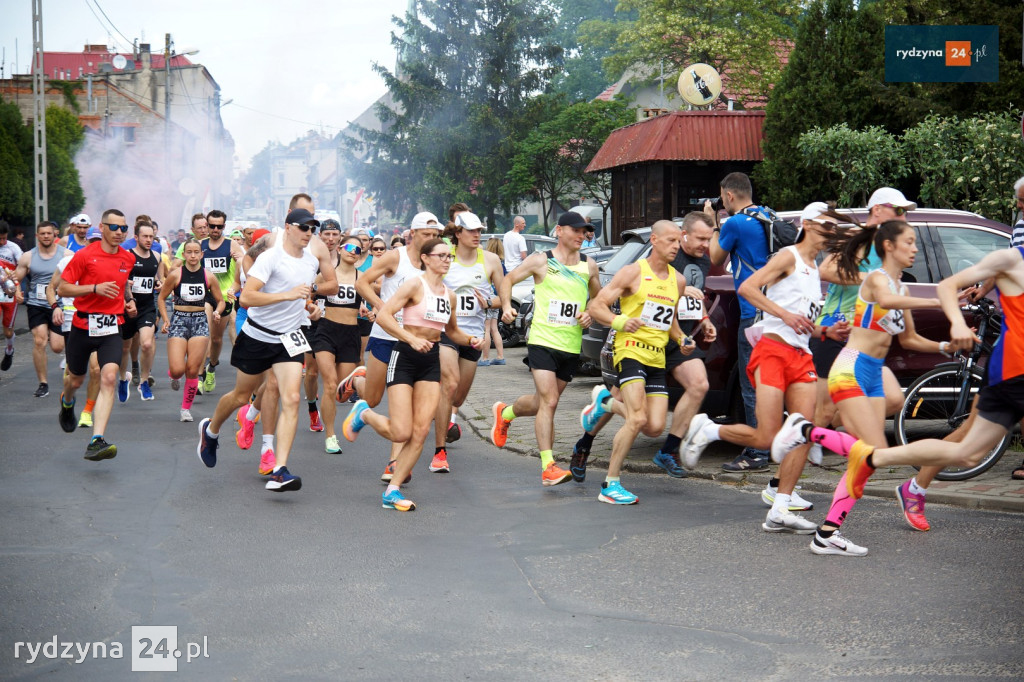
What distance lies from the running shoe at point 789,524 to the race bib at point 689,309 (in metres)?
2.06

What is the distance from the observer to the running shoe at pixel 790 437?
689 centimetres

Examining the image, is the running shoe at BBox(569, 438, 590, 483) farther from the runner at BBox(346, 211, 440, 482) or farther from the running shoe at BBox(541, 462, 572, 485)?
the runner at BBox(346, 211, 440, 482)

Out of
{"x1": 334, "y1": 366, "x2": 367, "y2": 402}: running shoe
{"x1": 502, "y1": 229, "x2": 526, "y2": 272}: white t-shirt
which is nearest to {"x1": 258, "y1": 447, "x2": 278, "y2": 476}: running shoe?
{"x1": 334, "y1": 366, "x2": 367, "y2": 402}: running shoe

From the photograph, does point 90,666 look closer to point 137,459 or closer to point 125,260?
point 137,459

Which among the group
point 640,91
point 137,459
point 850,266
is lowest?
point 137,459

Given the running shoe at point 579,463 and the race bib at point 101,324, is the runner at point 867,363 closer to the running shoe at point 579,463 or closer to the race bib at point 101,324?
the running shoe at point 579,463

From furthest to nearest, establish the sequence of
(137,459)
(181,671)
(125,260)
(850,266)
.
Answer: (125,260) < (137,459) < (850,266) < (181,671)

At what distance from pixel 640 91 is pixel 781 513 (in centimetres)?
4673

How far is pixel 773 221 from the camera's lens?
8.99 metres

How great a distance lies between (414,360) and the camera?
8227 mm

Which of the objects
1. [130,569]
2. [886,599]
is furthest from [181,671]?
[886,599]

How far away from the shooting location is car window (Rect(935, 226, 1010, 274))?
9914 millimetres

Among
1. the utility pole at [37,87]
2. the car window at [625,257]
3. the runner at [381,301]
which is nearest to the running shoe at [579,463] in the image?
the runner at [381,301]

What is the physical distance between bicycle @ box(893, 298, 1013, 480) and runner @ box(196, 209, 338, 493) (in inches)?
182
